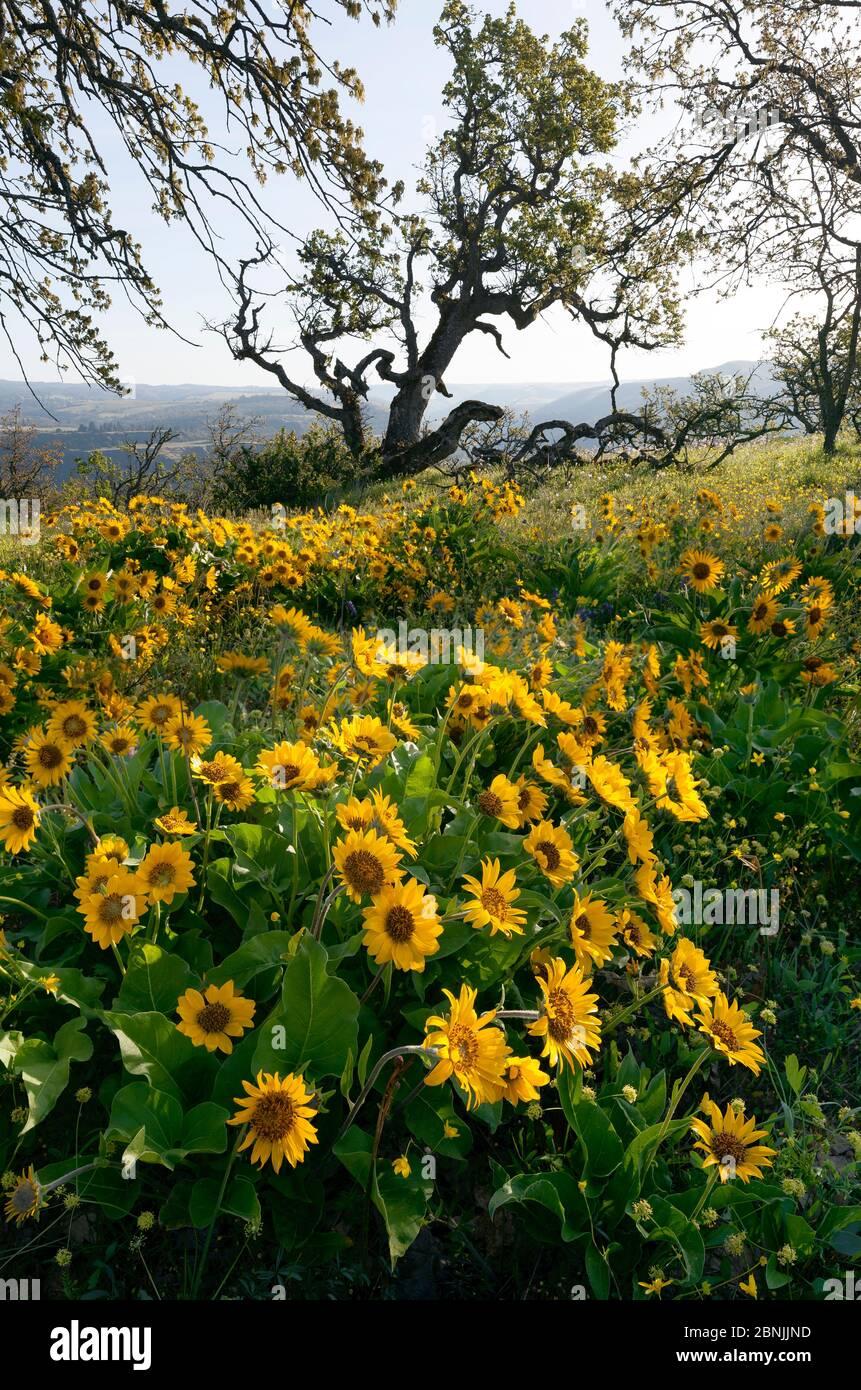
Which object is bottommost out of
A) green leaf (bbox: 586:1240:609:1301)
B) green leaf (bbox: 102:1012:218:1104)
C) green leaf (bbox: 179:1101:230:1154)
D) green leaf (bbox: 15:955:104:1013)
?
green leaf (bbox: 586:1240:609:1301)

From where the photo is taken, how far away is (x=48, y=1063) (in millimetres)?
1730

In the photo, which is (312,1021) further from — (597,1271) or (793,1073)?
(793,1073)

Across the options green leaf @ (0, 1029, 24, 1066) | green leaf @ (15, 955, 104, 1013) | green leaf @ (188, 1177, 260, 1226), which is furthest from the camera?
green leaf @ (15, 955, 104, 1013)

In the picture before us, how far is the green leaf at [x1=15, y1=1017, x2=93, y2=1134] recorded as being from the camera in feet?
5.33

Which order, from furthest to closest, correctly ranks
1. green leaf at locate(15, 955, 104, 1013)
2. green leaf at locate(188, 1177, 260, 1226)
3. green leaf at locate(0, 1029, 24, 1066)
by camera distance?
green leaf at locate(15, 955, 104, 1013) → green leaf at locate(0, 1029, 24, 1066) → green leaf at locate(188, 1177, 260, 1226)

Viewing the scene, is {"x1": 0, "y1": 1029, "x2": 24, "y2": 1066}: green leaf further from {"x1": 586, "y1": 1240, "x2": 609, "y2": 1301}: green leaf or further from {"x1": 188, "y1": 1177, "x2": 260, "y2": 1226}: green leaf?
{"x1": 586, "y1": 1240, "x2": 609, "y2": 1301}: green leaf

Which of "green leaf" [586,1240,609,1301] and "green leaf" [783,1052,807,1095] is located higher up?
"green leaf" [783,1052,807,1095]

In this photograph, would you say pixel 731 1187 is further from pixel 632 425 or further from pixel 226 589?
pixel 632 425

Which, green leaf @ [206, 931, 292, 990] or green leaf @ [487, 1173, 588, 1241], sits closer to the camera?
green leaf @ [487, 1173, 588, 1241]

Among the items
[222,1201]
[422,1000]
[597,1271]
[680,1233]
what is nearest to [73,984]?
[222,1201]

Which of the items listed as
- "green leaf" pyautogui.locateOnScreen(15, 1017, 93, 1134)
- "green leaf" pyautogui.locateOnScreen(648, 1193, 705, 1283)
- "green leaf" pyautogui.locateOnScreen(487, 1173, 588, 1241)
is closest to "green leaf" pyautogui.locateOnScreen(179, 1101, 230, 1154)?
"green leaf" pyautogui.locateOnScreen(15, 1017, 93, 1134)

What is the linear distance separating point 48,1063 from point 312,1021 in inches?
22.1

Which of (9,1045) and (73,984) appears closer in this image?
(9,1045)
